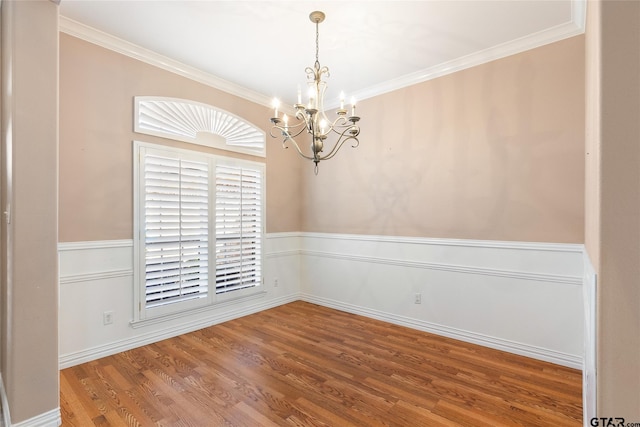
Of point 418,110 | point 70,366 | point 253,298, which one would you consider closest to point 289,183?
point 253,298

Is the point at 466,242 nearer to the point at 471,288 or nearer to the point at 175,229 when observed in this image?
the point at 471,288

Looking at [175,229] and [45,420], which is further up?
[175,229]

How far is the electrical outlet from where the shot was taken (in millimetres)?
2975

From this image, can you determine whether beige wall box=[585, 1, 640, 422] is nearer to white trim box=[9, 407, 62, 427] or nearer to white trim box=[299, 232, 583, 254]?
white trim box=[299, 232, 583, 254]

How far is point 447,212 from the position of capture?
3.48m

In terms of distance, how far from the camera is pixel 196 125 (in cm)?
367

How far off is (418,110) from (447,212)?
1305mm

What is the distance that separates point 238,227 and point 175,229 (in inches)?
34.1

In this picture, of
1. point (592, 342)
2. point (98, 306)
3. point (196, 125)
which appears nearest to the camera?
point (592, 342)

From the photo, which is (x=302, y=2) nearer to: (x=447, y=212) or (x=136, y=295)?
(x=447, y=212)

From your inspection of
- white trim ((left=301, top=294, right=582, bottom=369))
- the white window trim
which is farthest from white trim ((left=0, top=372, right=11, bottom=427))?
white trim ((left=301, top=294, right=582, bottom=369))

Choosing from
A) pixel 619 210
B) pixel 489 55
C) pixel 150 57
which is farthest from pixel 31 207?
pixel 489 55

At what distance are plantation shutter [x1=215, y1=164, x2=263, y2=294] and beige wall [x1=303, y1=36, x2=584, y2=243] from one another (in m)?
1.29

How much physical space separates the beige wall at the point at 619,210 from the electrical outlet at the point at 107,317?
3.65 m
